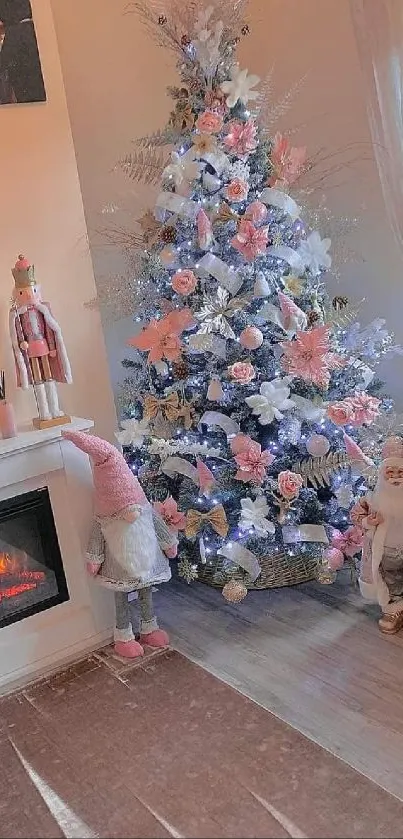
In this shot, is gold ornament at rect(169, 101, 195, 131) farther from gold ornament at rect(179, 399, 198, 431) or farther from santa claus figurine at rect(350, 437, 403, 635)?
santa claus figurine at rect(350, 437, 403, 635)

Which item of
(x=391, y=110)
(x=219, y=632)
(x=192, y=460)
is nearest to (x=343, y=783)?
(x=219, y=632)

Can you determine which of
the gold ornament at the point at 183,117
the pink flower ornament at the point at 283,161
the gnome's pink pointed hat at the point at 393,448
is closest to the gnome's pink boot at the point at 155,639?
the gnome's pink pointed hat at the point at 393,448

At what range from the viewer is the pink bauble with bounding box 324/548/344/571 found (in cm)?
272

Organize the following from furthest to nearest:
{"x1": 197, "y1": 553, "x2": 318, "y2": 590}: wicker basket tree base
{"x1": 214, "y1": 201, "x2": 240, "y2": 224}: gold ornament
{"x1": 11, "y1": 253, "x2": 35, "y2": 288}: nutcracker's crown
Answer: {"x1": 197, "y1": 553, "x2": 318, "y2": 590}: wicker basket tree base
{"x1": 214, "y1": 201, "x2": 240, "y2": 224}: gold ornament
{"x1": 11, "y1": 253, "x2": 35, "y2": 288}: nutcracker's crown

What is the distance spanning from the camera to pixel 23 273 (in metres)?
2.43

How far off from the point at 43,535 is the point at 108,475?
0.32 metres

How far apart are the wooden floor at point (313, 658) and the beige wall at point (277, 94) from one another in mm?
1052

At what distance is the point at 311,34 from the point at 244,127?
942 millimetres

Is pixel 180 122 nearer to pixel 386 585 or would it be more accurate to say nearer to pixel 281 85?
pixel 281 85

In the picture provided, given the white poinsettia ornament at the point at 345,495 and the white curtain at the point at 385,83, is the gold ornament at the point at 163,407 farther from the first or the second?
the white curtain at the point at 385,83

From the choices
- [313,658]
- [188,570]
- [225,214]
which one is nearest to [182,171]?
[225,214]

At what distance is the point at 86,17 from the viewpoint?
3.34 meters

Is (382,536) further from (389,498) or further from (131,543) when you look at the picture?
(131,543)

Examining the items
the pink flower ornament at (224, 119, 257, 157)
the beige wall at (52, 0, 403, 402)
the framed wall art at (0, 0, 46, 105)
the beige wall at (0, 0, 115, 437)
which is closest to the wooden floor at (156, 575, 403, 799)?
the beige wall at (0, 0, 115, 437)
